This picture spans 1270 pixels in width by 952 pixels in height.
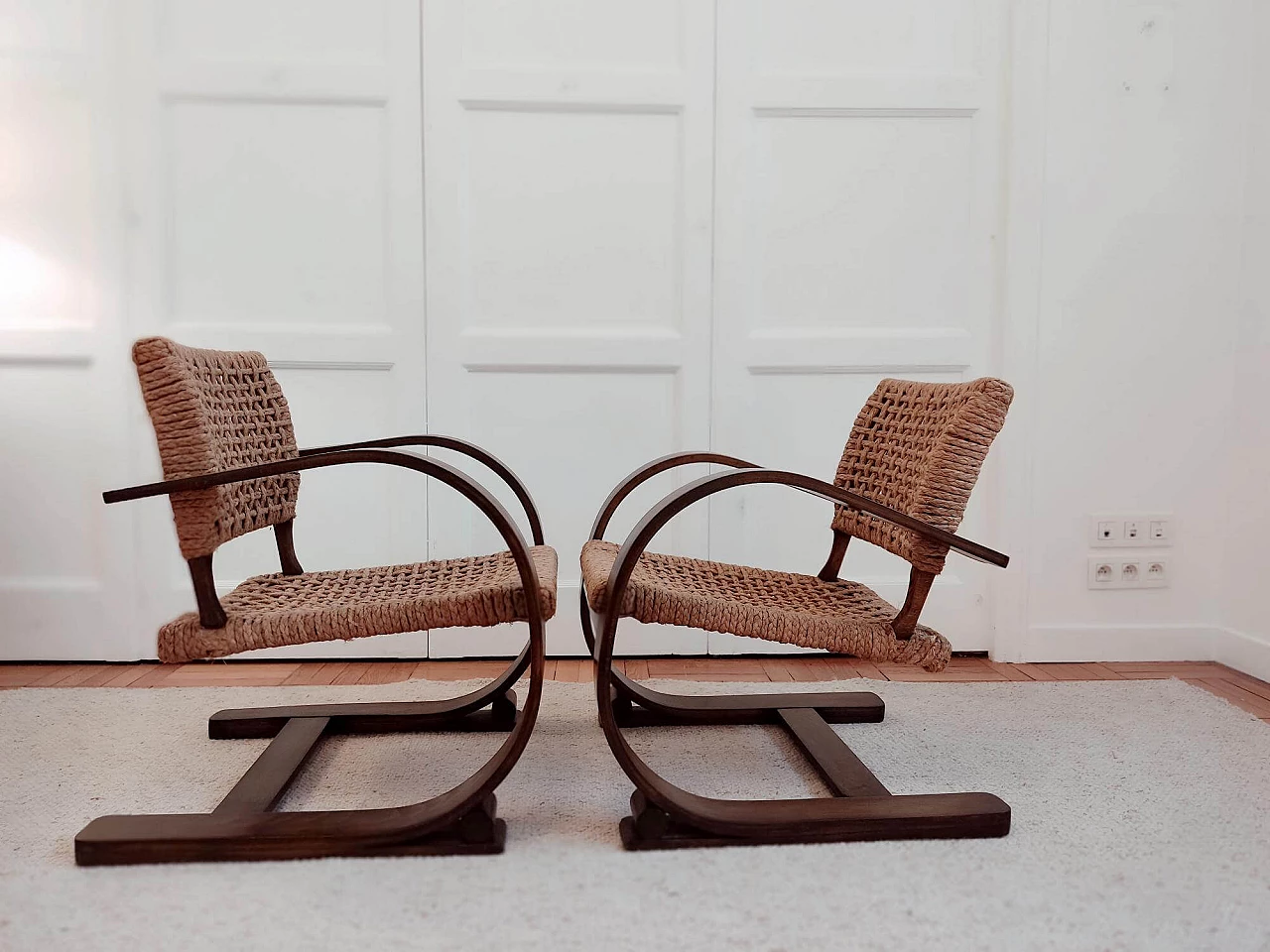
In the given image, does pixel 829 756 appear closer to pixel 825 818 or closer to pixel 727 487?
pixel 825 818

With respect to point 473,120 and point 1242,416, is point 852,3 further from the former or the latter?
point 1242,416

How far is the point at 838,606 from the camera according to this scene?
5.48 ft

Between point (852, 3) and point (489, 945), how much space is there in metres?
2.27

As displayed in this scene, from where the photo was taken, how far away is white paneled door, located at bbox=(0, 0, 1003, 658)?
2.39 metres

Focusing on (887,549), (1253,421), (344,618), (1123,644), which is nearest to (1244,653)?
(1123,644)

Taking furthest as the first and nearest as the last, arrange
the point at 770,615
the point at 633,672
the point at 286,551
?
the point at 633,672 < the point at 286,551 < the point at 770,615

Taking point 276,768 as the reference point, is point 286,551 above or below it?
above

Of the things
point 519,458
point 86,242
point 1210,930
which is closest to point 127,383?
point 86,242

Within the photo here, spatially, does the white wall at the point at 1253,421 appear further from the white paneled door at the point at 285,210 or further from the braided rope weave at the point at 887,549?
the white paneled door at the point at 285,210

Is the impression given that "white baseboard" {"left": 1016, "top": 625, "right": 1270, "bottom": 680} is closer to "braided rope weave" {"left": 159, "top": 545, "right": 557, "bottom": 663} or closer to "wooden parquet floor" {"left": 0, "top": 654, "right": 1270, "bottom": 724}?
"wooden parquet floor" {"left": 0, "top": 654, "right": 1270, "bottom": 724}

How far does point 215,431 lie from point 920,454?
114 centimetres

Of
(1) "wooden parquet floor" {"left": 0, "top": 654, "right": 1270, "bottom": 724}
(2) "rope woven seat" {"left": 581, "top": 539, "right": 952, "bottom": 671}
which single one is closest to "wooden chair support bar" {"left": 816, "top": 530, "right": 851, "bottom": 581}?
(2) "rope woven seat" {"left": 581, "top": 539, "right": 952, "bottom": 671}

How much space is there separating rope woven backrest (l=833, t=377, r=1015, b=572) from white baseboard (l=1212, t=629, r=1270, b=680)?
1.22 metres

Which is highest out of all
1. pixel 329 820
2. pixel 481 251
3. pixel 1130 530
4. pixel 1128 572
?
pixel 481 251
